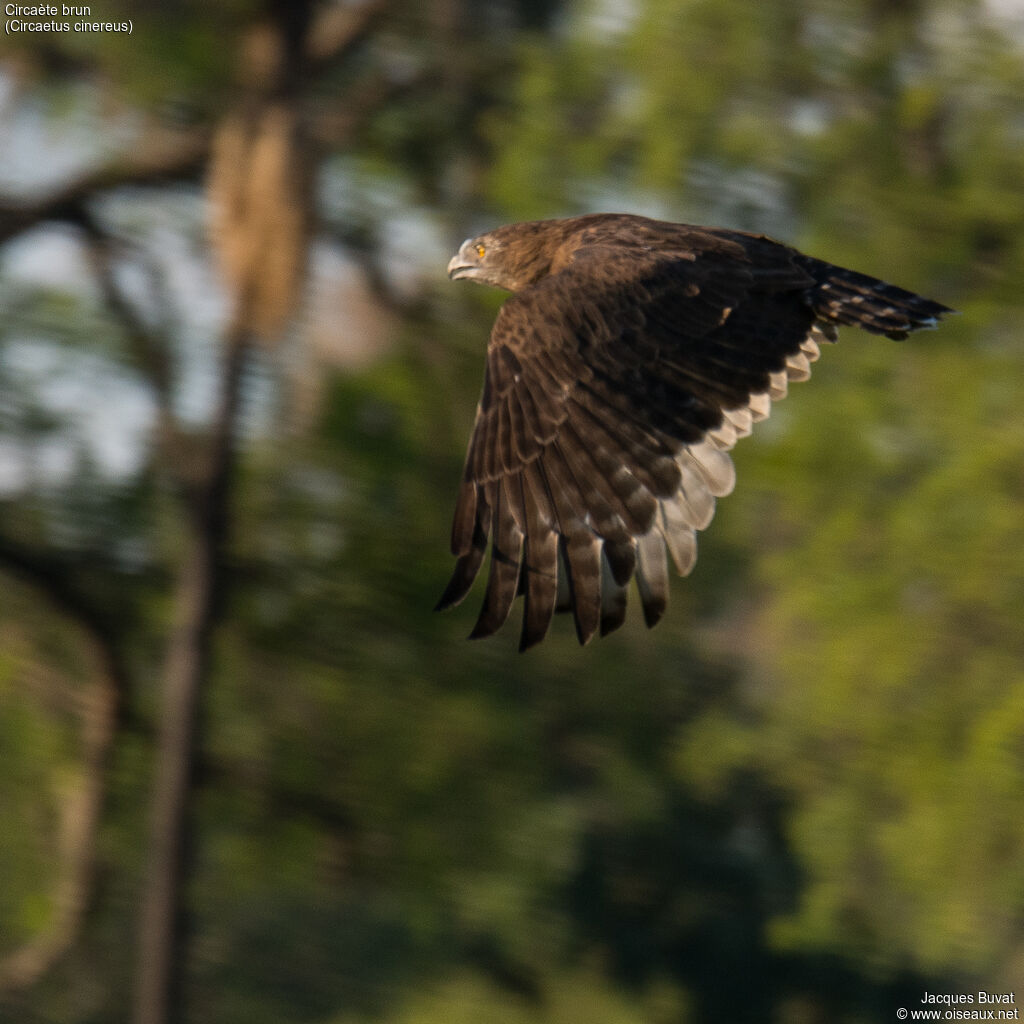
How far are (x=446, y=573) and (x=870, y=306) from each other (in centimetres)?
498

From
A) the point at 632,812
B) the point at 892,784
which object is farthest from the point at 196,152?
the point at 892,784


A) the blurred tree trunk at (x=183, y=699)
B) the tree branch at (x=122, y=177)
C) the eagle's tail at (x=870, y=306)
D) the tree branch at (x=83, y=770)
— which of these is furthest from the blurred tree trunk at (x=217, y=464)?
the eagle's tail at (x=870, y=306)

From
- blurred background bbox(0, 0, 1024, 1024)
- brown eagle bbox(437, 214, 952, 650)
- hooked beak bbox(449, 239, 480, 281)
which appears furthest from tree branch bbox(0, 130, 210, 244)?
brown eagle bbox(437, 214, 952, 650)

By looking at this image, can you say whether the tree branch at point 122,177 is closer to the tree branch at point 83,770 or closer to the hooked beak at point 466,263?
the tree branch at point 83,770

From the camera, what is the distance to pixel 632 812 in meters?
9.37

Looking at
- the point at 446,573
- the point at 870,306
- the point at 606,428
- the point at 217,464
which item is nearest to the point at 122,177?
the point at 217,464

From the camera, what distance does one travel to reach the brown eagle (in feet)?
13.7

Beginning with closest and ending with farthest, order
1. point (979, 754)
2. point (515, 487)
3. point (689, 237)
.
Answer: point (515, 487) < point (689, 237) < point (979, 754)

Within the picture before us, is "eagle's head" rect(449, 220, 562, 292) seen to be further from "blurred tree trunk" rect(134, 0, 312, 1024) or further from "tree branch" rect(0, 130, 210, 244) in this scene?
"tree branch" rect(0, 130, 210, 244)

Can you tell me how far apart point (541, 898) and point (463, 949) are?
2.00 feet

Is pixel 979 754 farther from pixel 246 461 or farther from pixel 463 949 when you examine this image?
pixel 246 461

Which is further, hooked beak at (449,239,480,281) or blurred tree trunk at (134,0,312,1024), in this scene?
blurred tree trunk at (134,0,312,1024)

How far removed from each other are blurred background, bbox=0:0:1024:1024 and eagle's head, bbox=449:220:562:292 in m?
3.40

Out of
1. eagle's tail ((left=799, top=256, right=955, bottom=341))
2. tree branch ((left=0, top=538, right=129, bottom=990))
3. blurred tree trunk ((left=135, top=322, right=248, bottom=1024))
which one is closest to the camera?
eagle's tail ((left=799, top=256, right=955, bottom=341))
